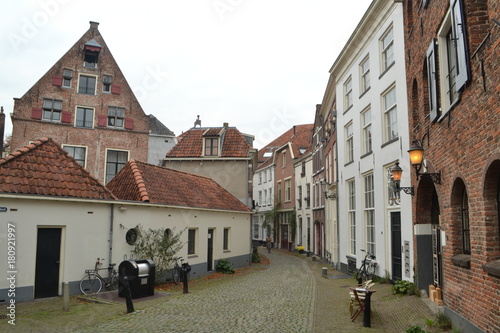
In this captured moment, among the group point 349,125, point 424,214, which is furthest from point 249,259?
point 424,214

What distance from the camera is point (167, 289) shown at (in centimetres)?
1377

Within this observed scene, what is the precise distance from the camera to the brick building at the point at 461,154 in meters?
6.05

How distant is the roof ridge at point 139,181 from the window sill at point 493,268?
10.8 meters

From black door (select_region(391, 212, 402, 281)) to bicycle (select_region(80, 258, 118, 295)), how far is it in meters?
8.58

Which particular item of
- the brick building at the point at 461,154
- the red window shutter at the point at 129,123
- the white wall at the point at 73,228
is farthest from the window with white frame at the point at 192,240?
the red window shutter at the point at 129,123

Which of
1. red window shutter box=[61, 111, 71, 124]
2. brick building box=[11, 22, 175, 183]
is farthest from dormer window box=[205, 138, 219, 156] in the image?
red window shutter box=[61, 111, 71, 124]

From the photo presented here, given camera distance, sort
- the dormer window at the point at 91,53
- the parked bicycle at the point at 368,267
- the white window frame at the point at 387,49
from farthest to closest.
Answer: the dormer window at the point at 91,53, the parked bicycle at the point at 368,267, the white window frame at the point at 387,49

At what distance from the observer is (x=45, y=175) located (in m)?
11.6

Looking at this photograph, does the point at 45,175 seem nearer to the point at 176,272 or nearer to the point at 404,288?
the point at 176,272

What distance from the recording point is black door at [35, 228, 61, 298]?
10945mm

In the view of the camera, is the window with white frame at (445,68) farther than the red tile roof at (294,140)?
No

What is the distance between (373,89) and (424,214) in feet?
19.1

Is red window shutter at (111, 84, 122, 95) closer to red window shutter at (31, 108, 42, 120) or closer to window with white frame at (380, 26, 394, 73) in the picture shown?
red window shutter at (31, 108, 42, 120)

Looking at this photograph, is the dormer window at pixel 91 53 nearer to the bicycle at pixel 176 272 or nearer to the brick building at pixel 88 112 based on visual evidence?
the brick building at pixel 88 112
